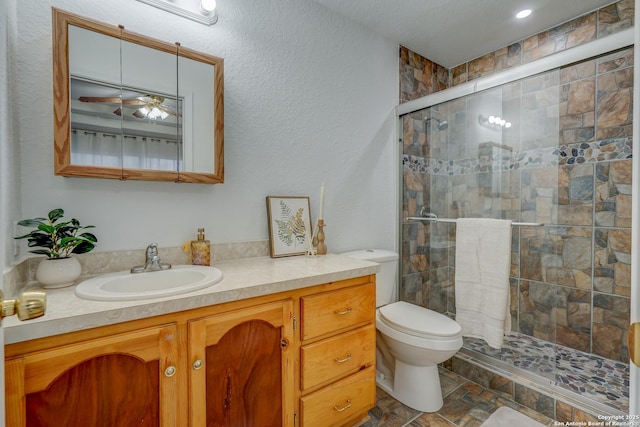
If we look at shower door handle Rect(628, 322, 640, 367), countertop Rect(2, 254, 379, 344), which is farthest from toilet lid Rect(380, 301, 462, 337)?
shower door handle Rect(628, 322, 640, 367)

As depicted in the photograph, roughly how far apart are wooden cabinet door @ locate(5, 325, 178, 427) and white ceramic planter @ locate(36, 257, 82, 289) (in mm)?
364

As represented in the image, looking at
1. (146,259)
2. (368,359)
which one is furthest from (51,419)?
(368,359)

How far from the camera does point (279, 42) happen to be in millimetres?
1820

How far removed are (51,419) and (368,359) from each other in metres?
1.25

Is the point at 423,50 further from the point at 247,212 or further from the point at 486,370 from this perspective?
the point at 486,370

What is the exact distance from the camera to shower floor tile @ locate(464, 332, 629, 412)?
167cm

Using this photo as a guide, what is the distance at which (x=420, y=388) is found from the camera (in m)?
1.76

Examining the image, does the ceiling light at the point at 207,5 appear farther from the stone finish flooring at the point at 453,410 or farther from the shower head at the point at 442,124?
the stone finish flooring at the point at 453,410

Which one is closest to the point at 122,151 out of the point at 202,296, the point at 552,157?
the point at 202,296

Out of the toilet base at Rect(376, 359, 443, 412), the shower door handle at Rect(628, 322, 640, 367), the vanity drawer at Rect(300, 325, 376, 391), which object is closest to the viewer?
the shower door handle at Rect(628, 322, 640, 367)

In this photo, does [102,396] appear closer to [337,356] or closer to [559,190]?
[337,356]

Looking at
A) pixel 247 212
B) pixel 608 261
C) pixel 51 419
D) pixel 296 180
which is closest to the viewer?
pixel 51 419

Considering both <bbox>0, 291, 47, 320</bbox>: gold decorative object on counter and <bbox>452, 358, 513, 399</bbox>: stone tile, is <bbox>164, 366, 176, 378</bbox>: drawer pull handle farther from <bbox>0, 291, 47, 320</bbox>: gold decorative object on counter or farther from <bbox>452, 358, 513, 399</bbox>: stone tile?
<bbox>452, 358, 513, 399</bbox>: stone tile

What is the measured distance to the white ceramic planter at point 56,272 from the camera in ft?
3.59
